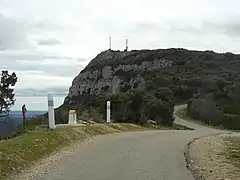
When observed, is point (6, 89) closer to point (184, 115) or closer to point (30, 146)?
point (30, 146)

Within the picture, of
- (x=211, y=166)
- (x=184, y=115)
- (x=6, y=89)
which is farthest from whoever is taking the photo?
(x=184, y=115)

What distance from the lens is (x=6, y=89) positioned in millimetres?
28906

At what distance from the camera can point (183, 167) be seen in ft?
41.0

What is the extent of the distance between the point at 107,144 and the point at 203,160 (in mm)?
4384

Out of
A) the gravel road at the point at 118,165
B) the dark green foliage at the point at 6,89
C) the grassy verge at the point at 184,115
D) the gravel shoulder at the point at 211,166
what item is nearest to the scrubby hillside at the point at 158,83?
the grassy verge at the point at 184,115

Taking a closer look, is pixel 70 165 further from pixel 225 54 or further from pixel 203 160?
pixel 225 54

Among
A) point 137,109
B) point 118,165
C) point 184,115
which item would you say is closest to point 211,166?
point 118,165

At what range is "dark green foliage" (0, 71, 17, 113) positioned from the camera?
28641 mm

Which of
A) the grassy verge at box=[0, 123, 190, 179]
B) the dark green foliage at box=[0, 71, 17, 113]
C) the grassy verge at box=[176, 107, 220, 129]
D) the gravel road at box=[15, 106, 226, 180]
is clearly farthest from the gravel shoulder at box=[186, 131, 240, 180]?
the grassy verge at box=[176, 107, 220, 129]

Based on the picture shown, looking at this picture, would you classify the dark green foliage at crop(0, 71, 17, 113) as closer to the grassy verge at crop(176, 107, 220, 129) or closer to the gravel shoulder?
the gravel shoulder

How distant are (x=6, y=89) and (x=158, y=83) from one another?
61.9 m

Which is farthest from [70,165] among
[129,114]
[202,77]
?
[202,77]

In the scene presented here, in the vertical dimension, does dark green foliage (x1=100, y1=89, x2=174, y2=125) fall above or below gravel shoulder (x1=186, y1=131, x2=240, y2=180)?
below

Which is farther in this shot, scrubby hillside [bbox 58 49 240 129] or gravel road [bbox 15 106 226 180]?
scrubby hillside [bbox 58 49 240 129]
